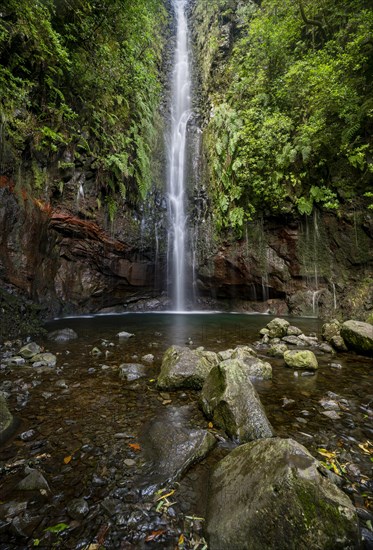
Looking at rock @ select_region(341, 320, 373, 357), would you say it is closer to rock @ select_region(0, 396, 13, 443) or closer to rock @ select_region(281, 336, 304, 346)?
rock @ select_region(281, 336, 304, 346)

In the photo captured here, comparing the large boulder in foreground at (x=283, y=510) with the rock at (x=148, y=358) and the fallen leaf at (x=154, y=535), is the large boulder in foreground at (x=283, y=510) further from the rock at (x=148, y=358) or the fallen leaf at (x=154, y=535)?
the rock at (x=148, y=358)

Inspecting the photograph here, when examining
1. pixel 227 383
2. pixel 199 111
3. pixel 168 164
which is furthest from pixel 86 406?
pixel 199 111

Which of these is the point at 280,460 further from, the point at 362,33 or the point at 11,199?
the point at 362,33

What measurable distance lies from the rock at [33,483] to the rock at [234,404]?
1834 millimetres

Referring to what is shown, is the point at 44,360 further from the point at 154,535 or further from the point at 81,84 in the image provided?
the point at 81,84

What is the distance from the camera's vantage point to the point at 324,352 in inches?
249

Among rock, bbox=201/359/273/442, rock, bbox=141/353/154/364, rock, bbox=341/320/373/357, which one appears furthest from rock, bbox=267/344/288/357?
rock, bbox=201/359/273/442

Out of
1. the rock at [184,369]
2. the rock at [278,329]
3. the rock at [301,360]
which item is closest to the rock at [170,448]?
the rock at [184,369]

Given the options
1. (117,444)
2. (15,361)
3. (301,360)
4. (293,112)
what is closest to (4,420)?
(117,444)

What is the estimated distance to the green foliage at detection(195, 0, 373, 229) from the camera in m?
10.5

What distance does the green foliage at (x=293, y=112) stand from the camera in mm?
10500

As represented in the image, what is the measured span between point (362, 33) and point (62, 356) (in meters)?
15.1

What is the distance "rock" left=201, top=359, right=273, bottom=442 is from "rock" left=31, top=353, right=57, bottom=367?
3.32 m

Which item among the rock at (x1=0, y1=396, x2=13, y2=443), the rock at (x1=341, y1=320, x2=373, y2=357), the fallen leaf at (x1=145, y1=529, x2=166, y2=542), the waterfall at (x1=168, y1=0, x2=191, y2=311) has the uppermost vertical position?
the waterfall at (x1=168, y1=0, x2=191, y2=311)
